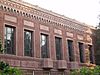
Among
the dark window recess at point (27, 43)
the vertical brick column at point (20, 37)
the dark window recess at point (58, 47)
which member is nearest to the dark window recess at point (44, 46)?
the dark window recess at point (27, 43)

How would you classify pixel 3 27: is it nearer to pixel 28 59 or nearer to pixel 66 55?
pixel 28 59

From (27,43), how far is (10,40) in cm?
228

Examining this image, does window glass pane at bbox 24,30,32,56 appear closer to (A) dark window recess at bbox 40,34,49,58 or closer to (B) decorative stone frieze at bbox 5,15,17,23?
(A) dark window recess at bbox 40,34,49,58

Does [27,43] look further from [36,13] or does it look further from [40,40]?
[36,13]

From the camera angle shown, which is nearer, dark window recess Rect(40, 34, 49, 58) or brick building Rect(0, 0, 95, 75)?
brick building Rect(0, 0, 95, 75)

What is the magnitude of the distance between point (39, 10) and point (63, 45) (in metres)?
5.35

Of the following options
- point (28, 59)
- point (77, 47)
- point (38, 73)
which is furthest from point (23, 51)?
point (77, 47)

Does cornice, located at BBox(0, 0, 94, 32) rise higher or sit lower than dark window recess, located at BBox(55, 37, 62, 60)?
higher

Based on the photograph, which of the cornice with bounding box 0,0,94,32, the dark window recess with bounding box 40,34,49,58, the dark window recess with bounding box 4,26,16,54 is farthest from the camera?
the dark window recess with bounding box 40,34,49,58

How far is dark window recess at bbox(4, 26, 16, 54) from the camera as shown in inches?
869

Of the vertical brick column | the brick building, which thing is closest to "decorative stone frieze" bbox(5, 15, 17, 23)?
the brick building

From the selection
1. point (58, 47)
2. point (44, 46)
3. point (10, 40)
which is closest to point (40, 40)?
point (44, 46)

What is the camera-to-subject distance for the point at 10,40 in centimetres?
2245

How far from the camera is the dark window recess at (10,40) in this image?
2208cm
